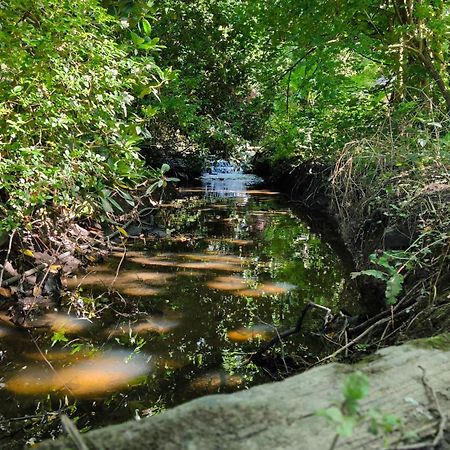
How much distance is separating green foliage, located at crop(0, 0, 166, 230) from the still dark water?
103 cm

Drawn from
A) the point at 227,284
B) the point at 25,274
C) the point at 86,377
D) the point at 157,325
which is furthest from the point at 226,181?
the point at 86,377

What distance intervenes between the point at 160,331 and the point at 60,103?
6.36 ft

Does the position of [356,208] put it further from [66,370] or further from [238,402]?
[238,402]

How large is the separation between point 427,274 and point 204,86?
34.8ft

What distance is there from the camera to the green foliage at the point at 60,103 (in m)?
3.14

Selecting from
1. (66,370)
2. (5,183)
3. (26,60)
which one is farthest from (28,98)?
(66,370)

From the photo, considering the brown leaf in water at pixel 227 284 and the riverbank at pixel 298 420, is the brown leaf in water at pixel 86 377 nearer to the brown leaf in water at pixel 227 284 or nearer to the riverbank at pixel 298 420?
the brown leaf in water at pixel 227 284

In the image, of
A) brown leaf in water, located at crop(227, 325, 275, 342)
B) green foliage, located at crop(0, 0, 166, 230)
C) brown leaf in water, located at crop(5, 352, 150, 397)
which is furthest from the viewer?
brown leaf in water, located at crop(227, 325, 275, 342)

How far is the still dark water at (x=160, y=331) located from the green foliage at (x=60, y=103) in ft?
3.37

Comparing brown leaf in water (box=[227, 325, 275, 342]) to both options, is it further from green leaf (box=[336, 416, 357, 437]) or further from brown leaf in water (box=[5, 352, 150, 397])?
green leaf (box=[336, 416, 357, 437])

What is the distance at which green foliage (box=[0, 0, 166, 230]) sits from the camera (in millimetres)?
3143

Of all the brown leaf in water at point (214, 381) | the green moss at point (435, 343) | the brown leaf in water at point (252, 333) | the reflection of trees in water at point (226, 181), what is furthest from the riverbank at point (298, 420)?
the reflection of trees in water at point (226, 181)

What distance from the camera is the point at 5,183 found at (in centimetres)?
331

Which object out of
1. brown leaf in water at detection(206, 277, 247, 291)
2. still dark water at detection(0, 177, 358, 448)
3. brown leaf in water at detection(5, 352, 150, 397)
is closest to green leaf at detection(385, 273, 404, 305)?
still dark water at detection(0, 177, 358, 448)
